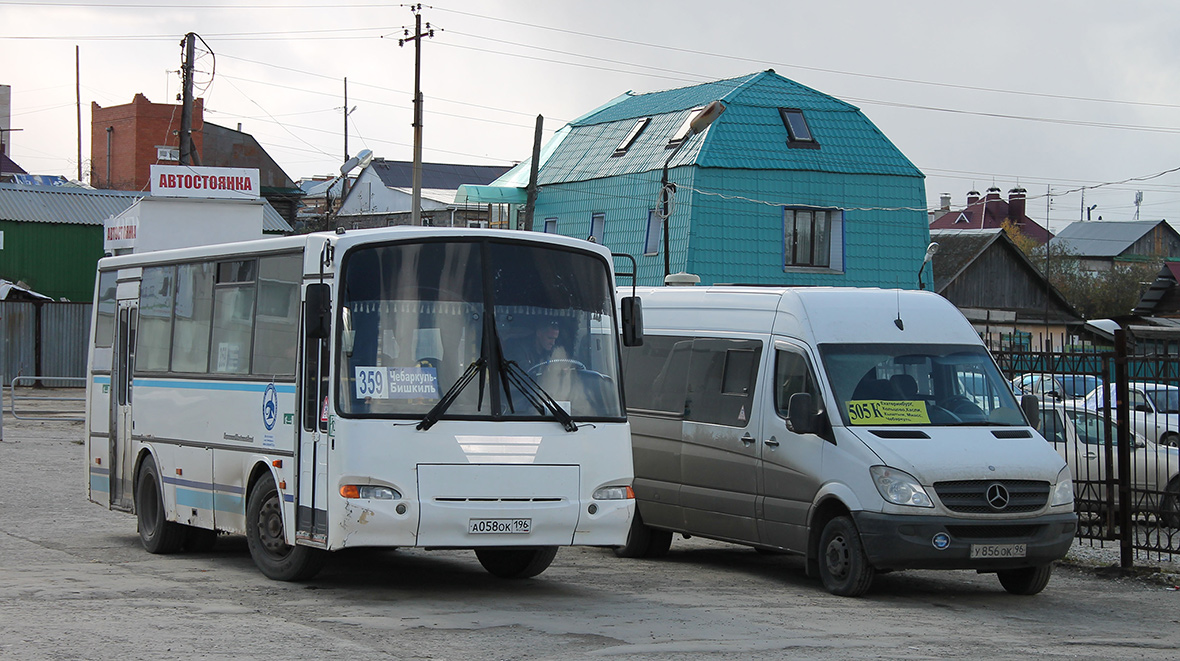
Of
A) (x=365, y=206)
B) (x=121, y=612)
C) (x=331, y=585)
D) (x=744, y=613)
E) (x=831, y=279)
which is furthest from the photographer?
(x=365, y=206)

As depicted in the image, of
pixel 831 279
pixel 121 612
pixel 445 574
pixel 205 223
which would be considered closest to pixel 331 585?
pixel 445 574

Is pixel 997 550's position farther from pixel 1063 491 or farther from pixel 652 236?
pixel 652 236

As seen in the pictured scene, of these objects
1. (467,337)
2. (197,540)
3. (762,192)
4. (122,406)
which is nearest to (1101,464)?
(467,337)

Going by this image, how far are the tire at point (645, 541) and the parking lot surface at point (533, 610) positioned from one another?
18 cm

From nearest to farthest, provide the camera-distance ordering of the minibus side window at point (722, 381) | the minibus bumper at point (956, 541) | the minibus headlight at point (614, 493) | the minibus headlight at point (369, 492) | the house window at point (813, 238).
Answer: the minibus headlight at point (369, 492), the minibus headlight at point (614, 493), the minibus bumper at point (956, 541), the minibus side window at point (722, 381), the house window at point (813, 238)

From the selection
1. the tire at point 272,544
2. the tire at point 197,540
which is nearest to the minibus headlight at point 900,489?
the tire at point 272,544

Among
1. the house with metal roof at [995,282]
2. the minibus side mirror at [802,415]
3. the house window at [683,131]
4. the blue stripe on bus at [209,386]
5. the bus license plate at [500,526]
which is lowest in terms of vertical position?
the bus license plate at [500,526]

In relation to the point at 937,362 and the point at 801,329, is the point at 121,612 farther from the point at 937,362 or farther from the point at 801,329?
the point at 937,362

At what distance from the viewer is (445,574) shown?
39.8 ft

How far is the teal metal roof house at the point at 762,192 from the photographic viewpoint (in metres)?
39.3

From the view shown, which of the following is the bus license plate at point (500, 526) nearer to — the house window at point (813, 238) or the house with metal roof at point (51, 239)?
the house window at point (813, 238)

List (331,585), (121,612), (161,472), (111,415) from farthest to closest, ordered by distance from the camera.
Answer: (111,415)
(161,472)
(331,585)
(121,612)

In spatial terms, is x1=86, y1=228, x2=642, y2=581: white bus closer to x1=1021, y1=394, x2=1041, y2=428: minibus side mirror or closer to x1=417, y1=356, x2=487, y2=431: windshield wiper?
x1=417, y1=356, x2=487, y2=431: windshield wiper

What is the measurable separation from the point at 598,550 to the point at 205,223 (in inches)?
781
